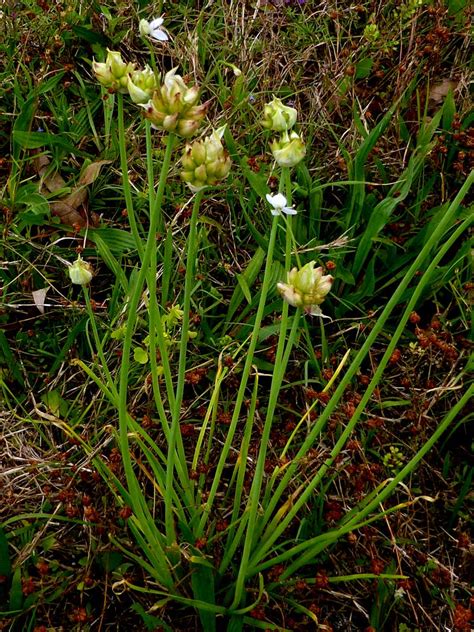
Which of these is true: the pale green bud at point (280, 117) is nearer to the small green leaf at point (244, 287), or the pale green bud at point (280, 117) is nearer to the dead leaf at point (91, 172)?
the small green leaf at point (244, 287)

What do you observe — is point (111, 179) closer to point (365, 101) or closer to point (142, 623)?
point (365, 101)

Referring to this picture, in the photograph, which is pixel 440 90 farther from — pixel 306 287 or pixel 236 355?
pixel 306 287

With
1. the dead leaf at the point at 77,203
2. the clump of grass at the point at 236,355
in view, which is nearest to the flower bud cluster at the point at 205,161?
the clump of grass at the point at 236,355

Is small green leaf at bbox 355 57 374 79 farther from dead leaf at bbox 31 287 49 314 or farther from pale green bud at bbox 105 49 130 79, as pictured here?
pale green bud at bbox 105 49 130 79

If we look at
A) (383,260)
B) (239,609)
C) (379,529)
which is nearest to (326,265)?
(383,260)

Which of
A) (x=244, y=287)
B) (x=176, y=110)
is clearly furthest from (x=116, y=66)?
(x=244, y=287)

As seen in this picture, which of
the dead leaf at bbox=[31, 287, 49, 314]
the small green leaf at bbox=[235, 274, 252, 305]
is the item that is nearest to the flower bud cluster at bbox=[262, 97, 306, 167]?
the small green leaf at bbox=[235, 274, 252, 305]
